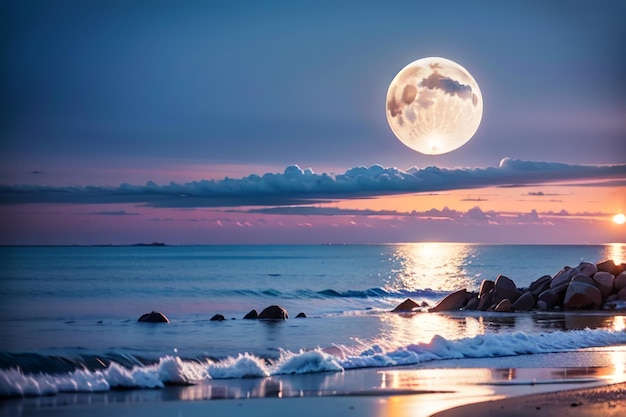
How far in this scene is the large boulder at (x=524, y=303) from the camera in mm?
37594

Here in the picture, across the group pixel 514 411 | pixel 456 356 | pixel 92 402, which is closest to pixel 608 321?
pixel 456 356

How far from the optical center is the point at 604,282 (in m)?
38.5

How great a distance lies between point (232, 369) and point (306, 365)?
189cm

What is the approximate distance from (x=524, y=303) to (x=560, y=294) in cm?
177

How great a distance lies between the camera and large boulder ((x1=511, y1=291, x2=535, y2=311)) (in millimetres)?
37594

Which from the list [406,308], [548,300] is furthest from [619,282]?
[406,308]

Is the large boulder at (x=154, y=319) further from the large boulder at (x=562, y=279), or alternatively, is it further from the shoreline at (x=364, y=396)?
the large boulder at (x=562, y=279)

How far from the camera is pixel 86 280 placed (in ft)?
237

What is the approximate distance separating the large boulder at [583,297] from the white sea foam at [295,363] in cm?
947

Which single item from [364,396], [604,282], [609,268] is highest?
[609,268]

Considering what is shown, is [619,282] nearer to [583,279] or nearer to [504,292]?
[583,279]

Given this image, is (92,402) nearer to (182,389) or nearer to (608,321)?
(182,389)

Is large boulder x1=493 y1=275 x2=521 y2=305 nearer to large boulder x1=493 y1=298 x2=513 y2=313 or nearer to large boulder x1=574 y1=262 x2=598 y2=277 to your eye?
large boulder x1=493 y1=298 x2=513 y2=313

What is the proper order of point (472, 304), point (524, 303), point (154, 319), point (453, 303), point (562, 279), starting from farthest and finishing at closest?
1. point (453, 303)
2. point (562, 279)
3. point (472, 304)
4. point (524, 303)
5. point (154, 319)
